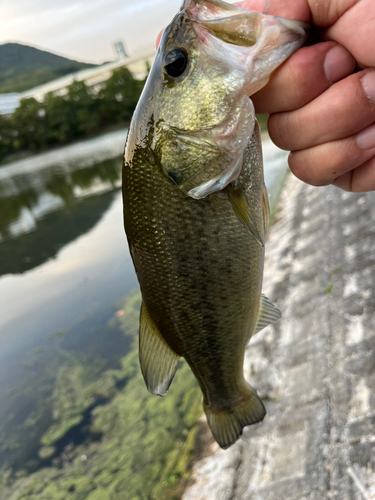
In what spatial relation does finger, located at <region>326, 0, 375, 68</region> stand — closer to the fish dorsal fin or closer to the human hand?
the human hand

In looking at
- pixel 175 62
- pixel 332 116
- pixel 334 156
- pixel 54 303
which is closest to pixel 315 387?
pixel 334 156

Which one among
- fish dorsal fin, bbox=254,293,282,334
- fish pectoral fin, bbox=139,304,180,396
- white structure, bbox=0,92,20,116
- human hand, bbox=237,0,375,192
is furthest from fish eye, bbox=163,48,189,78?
white structure, bbox=0,92,20,116

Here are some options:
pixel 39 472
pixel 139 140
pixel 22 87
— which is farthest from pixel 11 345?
pixel 22 87

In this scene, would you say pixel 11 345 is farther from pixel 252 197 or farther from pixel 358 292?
pixel 252 197

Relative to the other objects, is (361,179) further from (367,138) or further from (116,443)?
(116,443)

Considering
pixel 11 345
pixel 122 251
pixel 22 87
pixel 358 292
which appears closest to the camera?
pixel 358 292
